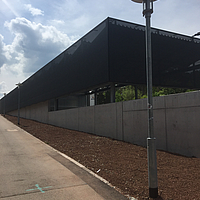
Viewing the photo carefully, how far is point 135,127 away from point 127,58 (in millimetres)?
5725

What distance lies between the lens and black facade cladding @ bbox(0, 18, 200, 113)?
47.4ft

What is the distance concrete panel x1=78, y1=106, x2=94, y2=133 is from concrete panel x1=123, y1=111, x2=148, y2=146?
16.0ft

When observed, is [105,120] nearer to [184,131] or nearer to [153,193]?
[184,131]

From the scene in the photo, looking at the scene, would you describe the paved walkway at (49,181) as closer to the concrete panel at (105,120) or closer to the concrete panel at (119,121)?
the concrete panel at (119,121)

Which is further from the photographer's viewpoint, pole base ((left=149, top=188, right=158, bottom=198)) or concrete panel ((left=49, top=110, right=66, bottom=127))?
concrete panel ((left=49, top=110, right=66, bottom=127))

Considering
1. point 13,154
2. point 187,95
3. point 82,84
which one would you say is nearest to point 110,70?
point 82,84

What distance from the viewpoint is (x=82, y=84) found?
1831 cm

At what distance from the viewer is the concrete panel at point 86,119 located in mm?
16500

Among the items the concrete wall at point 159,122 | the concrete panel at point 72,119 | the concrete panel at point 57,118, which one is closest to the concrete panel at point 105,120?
the concrete wall at point 159,122

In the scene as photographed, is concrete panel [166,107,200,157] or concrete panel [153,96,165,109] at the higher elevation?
concrete panel [153,96,165,109]

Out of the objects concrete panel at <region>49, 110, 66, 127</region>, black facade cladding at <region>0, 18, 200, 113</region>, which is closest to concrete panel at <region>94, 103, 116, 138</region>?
black facade cladding at <region>0, 18, 200, 113</region>

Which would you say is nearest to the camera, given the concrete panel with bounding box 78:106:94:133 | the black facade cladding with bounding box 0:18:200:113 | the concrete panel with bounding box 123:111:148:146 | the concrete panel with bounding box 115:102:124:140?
the concrete panel with bounding box 123:111:148:146

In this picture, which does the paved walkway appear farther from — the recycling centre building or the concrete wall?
the recycling centre building

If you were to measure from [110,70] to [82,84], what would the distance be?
15.7 feet
